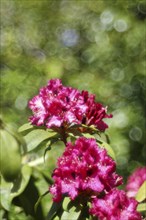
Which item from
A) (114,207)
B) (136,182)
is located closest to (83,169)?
(114,207)

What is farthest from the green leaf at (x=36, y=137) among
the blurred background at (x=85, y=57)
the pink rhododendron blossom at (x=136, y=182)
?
the blurred background at (x=85, y=57)

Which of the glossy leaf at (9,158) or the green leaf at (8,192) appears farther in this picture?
the green leaf at (8,192)

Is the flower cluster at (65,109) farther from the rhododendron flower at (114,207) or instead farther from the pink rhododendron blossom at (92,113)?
the rhododendron flower at (114,207)

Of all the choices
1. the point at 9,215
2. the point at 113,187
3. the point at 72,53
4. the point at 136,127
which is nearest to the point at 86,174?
the point at 113,187

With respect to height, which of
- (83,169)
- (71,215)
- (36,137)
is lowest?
(71,215)

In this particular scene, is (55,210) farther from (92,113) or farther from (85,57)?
(85,57)
